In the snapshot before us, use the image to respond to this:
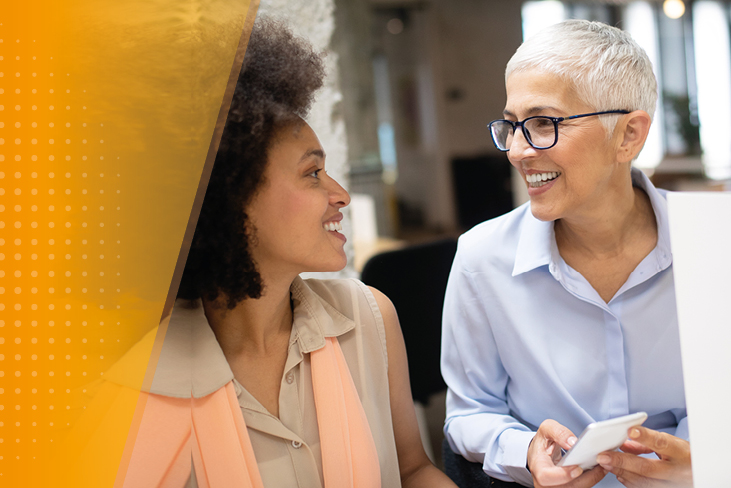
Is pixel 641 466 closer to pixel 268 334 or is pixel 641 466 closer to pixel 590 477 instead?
pixel 590 477

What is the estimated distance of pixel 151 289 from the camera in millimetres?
1005

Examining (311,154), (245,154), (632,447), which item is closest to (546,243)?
(632,447)

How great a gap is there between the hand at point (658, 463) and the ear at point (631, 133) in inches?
20.9

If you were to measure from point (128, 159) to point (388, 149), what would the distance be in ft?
20.0

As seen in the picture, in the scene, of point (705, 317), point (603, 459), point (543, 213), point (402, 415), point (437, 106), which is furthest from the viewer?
point (437, 106)

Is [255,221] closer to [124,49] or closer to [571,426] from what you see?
[124,49]

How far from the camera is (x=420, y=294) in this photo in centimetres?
146

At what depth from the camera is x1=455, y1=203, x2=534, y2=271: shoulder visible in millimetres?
1284

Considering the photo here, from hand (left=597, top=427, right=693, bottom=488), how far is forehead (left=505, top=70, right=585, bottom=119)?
576mm

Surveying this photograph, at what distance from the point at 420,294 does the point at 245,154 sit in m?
0.66

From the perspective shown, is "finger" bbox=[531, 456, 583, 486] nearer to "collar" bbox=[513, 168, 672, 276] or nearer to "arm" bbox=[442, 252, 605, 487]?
"arm" bbox=[442, 252, 605, 487]

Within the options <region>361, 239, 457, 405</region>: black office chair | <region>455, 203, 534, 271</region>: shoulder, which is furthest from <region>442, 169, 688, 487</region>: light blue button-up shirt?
<region>361, 239, 457, 405</region>: black office chair

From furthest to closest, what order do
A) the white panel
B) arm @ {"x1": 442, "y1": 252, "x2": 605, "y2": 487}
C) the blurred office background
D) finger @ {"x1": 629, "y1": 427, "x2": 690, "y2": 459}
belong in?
the blurred office background
arm @ {"x1": 442, "y1": 252, "x2": 605, "y2": 487}
finger @ {"x1": 629, "y1": 427, "x2": 690, "y2": 459}
the white panel
